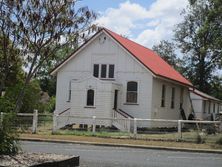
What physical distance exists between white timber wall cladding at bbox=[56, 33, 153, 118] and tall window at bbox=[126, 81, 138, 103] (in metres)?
0.31

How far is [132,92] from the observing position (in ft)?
131

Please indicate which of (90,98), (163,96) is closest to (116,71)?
(90,98)

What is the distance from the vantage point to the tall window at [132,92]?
3972 cm

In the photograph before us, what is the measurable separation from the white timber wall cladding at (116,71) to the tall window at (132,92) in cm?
31

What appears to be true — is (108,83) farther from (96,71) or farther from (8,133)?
(8,133)

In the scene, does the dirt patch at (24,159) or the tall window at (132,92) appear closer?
the dirt patch at (24,159)

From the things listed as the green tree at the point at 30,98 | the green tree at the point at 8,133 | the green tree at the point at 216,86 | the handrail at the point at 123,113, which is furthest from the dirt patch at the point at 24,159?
the green tree at the point at 216,86

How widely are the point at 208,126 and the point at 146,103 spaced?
354 inches

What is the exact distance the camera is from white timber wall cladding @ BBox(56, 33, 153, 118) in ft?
129

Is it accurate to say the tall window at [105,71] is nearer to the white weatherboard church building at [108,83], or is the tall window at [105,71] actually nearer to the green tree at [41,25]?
the white weatherboard church building at [108,83]

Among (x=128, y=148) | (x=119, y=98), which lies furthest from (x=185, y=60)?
(x=128, y=148)

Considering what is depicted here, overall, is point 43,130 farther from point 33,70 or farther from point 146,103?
point 33,70

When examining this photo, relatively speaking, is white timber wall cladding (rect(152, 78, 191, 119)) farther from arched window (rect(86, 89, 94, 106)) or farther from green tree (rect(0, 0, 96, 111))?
green tree (rect(0, 0, 96, 111))

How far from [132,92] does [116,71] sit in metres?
2.03
